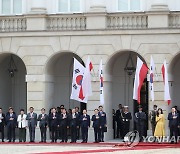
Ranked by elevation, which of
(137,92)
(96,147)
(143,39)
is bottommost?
(96,147)

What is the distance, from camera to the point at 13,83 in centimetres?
3559

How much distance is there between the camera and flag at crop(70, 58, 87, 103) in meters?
29.6

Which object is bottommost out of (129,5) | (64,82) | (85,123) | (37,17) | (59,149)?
(59,149)

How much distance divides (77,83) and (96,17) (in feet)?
12.6

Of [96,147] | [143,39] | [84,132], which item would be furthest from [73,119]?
[143,39]

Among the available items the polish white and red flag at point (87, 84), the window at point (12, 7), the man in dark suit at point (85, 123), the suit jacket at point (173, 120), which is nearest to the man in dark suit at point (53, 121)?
the man in dark suit at point (85, 123)

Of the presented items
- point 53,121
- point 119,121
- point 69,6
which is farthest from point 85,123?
point 69,6

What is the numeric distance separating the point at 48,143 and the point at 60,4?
698 cm

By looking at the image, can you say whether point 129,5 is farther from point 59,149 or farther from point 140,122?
point 59,149

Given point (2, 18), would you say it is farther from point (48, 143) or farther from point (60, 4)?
point (48, 143)

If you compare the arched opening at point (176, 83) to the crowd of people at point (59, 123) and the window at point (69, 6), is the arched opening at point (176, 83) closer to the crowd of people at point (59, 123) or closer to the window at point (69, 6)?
the crowd of people at point (59, 123)

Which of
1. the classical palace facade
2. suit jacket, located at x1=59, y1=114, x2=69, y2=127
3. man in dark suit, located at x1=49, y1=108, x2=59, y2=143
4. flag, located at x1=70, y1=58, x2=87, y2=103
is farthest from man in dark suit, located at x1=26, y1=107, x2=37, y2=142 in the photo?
flag, located at x1=70, y1=58, x2=87, y2=103

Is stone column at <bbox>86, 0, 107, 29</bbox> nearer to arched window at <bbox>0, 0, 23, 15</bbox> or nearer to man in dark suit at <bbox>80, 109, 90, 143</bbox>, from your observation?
arched window at <bbox>0, 0, 23, 15</bbox>

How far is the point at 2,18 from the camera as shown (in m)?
33.1
